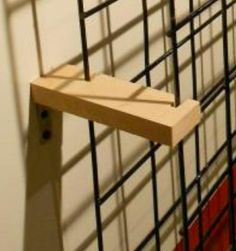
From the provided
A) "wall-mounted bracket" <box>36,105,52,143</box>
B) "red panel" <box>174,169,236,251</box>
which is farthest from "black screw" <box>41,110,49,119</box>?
"red panel" <box>174,169,236,251</box>

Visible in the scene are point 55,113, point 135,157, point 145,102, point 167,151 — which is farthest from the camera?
point 167,151

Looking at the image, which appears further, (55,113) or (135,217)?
(135,217)

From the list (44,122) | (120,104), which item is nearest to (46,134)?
(44,122)

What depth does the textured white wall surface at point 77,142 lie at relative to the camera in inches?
32.6

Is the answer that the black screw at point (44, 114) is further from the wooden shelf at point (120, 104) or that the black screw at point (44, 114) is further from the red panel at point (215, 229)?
the red panel at point (215, 229)

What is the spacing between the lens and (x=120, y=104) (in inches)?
30.9

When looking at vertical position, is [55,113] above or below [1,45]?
below

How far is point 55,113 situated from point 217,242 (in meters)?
0.65

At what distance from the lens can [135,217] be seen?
1185 mm

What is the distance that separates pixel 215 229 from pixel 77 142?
22.6 inches

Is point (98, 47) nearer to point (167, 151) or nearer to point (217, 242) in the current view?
point (167, 151)

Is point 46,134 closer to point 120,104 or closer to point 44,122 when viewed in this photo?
point 44,122

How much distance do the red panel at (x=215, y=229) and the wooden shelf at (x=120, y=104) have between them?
0.62 meters

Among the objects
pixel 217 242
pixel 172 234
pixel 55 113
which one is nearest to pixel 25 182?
pixel 55 113
